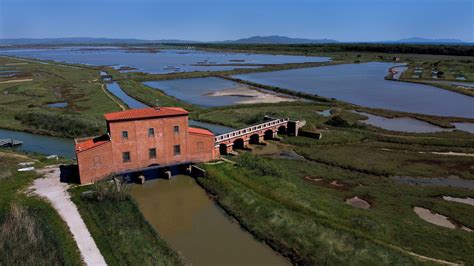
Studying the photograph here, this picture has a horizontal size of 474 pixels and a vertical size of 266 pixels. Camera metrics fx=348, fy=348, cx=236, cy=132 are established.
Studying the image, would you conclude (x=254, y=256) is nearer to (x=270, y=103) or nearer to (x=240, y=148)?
(x=240, y=148)

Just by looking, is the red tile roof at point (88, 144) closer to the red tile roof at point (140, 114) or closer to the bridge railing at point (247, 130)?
the red tile roof at point (140, 114)

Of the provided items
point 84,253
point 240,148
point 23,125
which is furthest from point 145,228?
point 23,125

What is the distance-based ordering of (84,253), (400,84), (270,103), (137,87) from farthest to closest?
(400,84) → (137,87) → (270,103) → (84,253)

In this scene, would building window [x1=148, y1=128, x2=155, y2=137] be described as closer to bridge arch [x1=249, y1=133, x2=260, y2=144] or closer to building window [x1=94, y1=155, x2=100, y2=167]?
building window [x1=94, y1=155, x2=100, y2=167]

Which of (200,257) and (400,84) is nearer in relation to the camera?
(200,257)

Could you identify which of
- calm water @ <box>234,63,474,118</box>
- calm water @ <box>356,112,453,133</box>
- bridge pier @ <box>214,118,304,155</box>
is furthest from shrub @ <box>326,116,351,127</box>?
calm water @ <box>234,63,474,118</box>

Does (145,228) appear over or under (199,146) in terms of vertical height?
under
